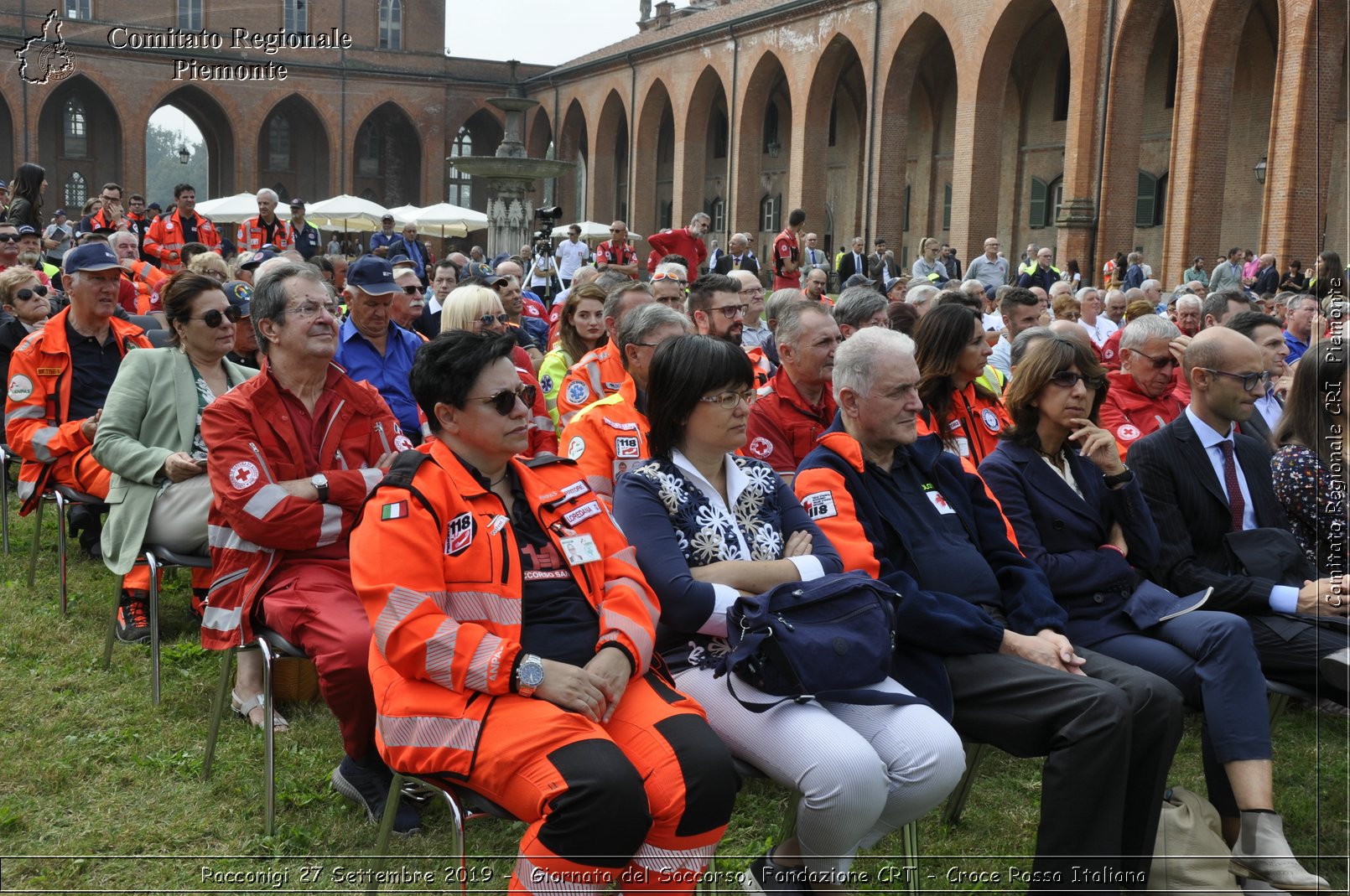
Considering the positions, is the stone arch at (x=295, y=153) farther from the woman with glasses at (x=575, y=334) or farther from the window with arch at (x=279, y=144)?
the woman with glasses at (x=575, y=334)

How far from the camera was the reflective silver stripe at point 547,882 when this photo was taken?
8.58 ft

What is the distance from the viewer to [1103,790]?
3090 millimetres

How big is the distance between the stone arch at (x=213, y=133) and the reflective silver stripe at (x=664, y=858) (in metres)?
45.9

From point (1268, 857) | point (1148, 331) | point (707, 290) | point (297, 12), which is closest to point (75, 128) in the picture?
point (297, 12)

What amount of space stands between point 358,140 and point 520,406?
47.9 meters

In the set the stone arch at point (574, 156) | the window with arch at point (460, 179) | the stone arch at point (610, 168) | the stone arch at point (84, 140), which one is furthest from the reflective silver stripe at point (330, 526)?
the window with arch at point (460, 179)

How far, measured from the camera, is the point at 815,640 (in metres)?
3.04

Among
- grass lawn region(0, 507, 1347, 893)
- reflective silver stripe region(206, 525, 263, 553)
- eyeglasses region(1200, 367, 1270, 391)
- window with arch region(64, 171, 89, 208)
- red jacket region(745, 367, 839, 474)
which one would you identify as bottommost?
grass lawn region(0, 507, 1347, 893)

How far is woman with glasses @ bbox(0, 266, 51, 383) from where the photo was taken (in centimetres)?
713

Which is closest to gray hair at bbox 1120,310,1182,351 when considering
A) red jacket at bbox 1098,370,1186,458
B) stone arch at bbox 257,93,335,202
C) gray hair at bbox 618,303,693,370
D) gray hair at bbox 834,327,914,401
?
red jacket at bbox 1098,370,1186,458

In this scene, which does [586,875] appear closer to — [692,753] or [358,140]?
[692,753]

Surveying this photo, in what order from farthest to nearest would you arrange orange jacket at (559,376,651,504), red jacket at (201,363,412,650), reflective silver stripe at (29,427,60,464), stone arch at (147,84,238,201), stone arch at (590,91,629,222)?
stone arch at (147,84,238,201)
stone arch at (590,91,629,222)
reflective silver stripe at (29,427,60,464)
orange jacket at (559,376,651,504)
red jacket at (201,363,412,650)

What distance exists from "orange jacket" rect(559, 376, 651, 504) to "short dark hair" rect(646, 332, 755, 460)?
65 centimetres

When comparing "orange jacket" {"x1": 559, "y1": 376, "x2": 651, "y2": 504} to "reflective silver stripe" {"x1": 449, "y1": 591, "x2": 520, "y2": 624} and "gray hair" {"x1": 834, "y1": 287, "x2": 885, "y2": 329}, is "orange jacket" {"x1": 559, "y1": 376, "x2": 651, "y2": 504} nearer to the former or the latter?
"reflective silver stripe" {"x1": 449, "y1": 591, "x2": 520, "y2": 624}
